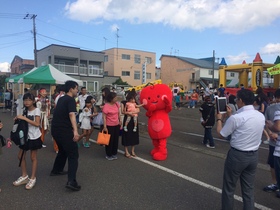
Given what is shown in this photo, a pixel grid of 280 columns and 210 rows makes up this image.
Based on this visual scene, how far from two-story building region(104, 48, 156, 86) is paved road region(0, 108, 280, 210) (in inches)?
1515

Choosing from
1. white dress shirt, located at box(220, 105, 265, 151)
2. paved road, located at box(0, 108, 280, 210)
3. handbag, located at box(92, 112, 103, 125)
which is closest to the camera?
white dress shirt, located at box(220, 105, 265, 151)

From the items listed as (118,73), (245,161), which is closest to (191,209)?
(245,161)

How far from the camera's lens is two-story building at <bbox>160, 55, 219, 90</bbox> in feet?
143

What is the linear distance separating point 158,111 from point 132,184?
2038 millimetres

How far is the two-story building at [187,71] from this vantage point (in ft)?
143

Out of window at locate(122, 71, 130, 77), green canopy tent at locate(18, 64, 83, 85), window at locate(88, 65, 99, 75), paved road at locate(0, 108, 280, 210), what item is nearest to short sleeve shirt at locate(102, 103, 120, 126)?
paved road at locate(0, 108, 280, 210)

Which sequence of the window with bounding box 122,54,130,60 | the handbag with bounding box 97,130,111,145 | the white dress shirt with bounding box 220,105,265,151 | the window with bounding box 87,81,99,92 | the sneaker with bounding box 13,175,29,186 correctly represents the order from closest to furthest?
1. the white dress shirt with bounding box 220,105,265,151
2. the sneaker with bounding box 13,175,29,186
3. the handbag with bounding box 97,130,111,145
4. the window with bounding box 87,81,99,92
5. the window with bounding box 122,54,130,60

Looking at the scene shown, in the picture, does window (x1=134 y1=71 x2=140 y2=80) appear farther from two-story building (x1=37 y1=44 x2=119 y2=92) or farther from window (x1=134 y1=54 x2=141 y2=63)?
two-story building (x1=37 y1=44 x2=119 y2=92)

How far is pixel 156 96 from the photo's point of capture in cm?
566

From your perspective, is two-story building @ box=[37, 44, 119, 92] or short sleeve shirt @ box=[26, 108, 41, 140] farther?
two-story building @ box=[37, 44, 119, 92]

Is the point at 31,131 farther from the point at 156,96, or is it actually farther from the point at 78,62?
the point at 78,62

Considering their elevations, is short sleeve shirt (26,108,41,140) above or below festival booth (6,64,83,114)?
below

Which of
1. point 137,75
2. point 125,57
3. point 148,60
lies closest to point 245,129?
point 125,57

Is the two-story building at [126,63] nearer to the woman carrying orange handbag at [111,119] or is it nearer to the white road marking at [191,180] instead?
the woman carrying orange handbag at [111,119]
